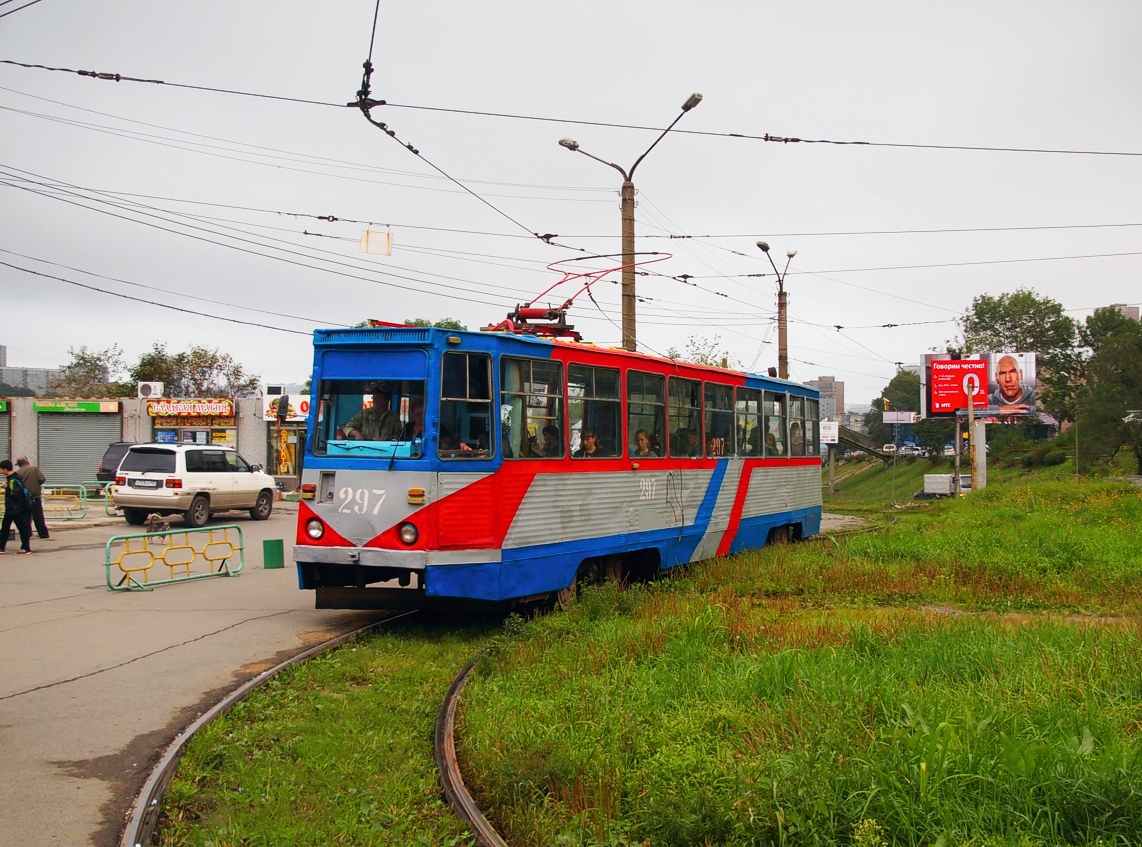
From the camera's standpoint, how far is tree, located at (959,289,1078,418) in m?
88.6

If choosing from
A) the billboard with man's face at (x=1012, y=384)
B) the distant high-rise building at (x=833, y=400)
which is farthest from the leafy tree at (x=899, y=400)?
the billboard with man's face at (x=1012, y=384)

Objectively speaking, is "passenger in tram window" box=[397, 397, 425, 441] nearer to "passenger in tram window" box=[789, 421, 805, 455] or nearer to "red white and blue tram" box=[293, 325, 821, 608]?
"red white and blue tram" box=[293, 325, 821, 608]

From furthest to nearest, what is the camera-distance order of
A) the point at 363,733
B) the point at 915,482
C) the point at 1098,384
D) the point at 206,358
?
the point at 915,482, the point at 1098,384, the point at 206,358, the point at 363,733

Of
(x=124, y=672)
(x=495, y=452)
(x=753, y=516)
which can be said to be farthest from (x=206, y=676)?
(x=753, y=516)

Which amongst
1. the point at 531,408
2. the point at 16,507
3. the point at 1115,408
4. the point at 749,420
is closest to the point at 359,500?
the point at 531,408

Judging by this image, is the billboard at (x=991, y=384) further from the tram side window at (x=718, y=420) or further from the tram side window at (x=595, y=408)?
the tram side window at (x=595, y=408)

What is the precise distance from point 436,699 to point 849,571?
7081 mm

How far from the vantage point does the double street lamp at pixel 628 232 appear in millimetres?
17719

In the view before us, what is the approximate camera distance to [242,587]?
1393 cm

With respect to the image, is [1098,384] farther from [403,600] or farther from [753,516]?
[403,600]

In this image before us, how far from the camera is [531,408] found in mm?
10484

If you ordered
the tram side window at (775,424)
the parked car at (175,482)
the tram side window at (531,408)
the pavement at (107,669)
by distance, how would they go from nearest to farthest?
1. the pavement at (107,669)
2. the tram side window at (531,408)
3. the tram side window at (775,424)
4. the parked car at (175,482)

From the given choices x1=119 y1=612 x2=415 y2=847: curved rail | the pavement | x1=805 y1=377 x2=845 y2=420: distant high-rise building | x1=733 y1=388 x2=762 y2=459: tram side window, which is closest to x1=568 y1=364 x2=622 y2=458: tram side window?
the pavement

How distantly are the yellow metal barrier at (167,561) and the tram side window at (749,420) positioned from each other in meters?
7.61
